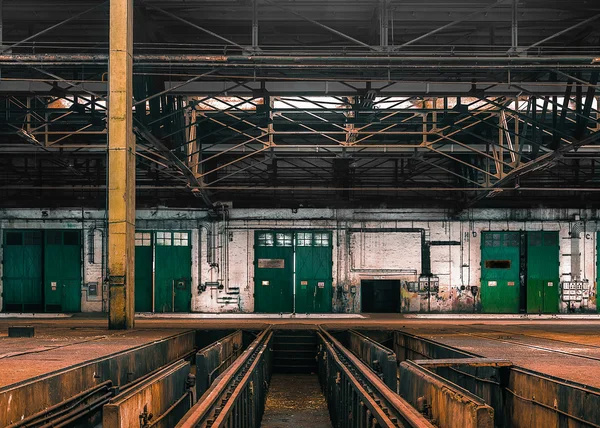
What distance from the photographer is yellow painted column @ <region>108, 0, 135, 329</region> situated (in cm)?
1365

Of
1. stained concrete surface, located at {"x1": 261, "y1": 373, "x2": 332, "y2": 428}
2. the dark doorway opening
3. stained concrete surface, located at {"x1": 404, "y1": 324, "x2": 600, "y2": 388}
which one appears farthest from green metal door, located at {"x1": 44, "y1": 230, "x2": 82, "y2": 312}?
stained concrete surface, located at {"x1": 404, "y1": 324, "x2": 600, "y2": 388}

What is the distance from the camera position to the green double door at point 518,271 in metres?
29.8

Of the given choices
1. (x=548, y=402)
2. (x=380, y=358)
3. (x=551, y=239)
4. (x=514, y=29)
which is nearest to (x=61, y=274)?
(x=551, y=239)

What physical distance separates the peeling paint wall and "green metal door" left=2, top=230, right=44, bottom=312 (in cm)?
65

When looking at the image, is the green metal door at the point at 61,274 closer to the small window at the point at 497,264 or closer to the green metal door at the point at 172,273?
the green metal door at the point at 172,273

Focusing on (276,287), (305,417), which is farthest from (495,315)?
(305,417)

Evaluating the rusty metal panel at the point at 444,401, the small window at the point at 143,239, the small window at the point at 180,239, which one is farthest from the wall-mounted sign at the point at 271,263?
the rusty metal panel at the point at 444,401

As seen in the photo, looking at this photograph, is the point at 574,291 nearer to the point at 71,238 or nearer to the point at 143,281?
the point at 143,281

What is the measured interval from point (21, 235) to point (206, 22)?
53.0 feet

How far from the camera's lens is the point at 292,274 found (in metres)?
29.8

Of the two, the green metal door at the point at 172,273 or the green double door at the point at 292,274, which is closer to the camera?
the green metal door at the point at 172,273

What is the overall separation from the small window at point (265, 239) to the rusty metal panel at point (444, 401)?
21.8 m

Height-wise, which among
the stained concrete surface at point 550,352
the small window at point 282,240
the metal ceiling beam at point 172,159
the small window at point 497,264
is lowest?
the stained concrete surface at point 550,352

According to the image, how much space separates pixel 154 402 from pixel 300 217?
74.1 ft
